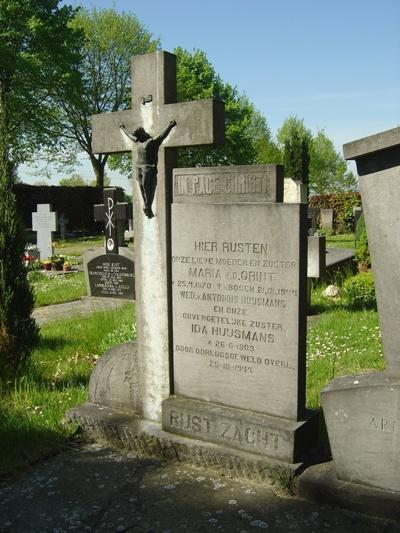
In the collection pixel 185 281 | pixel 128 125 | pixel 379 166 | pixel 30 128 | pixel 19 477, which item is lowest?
pixel 19 477

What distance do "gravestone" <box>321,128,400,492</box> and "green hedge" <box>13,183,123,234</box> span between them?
2894 centimetres

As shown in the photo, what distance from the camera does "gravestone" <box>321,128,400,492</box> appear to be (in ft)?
10.0

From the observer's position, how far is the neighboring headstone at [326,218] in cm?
2966

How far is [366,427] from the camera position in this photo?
3230 mm

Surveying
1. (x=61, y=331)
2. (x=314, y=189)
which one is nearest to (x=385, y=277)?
(x=61, y=331)

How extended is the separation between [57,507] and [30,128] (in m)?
32.5

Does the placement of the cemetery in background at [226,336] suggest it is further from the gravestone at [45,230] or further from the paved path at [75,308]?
the gravestone at [45,230]

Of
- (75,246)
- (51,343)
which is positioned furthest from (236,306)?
(75,246)

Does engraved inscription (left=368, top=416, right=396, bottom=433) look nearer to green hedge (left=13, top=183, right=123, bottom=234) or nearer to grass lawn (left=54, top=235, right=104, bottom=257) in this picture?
grass lawn (left=54, top=235, right=104, bottom=257)

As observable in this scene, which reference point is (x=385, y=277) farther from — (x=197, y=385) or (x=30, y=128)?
(x=30, y=128)

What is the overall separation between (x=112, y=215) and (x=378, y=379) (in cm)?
910

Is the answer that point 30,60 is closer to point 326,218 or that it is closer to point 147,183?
point 326,218

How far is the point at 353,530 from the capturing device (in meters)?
3.04

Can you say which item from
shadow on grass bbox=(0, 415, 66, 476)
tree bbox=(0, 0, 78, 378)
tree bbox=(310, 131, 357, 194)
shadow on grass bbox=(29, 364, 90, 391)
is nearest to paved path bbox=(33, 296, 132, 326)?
shadow on grass bbox=(29, 364, 90, 391)
